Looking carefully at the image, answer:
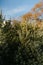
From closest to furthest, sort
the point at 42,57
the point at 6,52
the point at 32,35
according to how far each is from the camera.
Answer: the point at 6,52
the point at 42,57
the point at 32,35

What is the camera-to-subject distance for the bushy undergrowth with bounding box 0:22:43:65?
10.9 m

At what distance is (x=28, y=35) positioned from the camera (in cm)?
1208

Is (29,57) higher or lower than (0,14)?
lower

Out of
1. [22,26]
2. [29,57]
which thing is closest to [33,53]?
[29,57]

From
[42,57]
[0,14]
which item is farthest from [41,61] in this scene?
[0,14]

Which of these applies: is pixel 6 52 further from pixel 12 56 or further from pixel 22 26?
pixel 22 26

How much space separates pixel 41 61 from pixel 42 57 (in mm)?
199

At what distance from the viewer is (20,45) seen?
11.4m

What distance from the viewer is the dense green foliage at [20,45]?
1089 centimetres

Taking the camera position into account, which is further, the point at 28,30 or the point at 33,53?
the point at 28,30

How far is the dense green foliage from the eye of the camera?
10891mm

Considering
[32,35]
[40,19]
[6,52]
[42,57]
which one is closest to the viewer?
[6,52]

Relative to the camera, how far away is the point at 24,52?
36.8ft

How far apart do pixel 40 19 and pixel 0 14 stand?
21.3m
